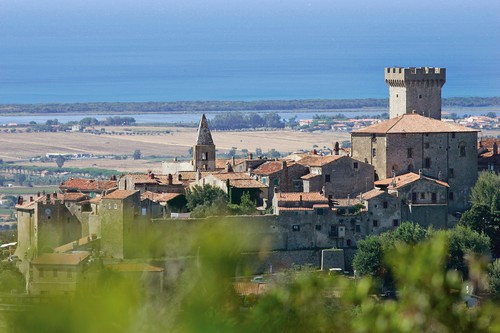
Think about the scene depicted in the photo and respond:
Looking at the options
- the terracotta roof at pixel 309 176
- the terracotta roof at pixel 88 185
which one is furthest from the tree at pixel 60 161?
the terracotta roof at pixel 309 176

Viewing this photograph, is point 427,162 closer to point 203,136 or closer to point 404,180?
point 404,180

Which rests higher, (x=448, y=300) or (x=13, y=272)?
(x=448, y=300)

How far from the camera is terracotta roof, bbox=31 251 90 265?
101 feet

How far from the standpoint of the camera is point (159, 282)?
1012cm

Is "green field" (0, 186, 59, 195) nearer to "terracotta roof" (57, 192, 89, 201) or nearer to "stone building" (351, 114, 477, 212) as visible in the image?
"terracotta roof" (57, 192, 89, 201)

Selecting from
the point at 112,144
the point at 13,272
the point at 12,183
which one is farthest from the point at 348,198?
the point at 112,144

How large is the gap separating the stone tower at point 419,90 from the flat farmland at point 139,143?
52480mm

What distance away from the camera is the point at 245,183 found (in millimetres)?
42188

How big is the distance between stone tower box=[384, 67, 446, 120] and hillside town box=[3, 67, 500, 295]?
8.14 ft

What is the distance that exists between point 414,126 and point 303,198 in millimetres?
5455

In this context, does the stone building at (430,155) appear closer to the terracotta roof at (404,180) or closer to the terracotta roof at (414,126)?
the terracotta roof at (414,126)

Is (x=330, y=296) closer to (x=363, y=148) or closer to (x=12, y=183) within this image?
(x=363, y=148)

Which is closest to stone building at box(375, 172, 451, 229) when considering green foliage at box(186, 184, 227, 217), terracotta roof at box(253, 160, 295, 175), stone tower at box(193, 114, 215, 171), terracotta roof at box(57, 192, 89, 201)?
terracotta roof at box(253, 160, 295, 175)

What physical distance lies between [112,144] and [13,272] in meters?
88.4
